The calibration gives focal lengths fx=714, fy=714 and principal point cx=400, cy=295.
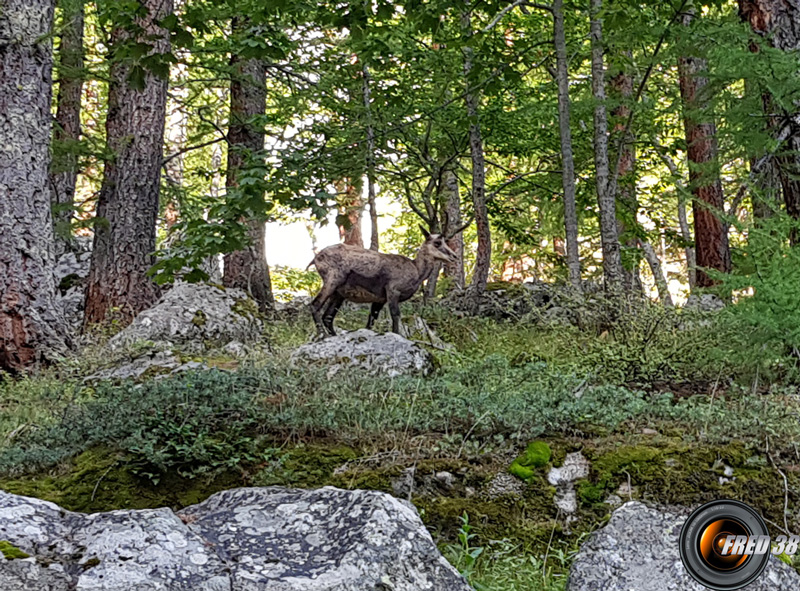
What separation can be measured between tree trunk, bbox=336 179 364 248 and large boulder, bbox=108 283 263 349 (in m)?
1.72

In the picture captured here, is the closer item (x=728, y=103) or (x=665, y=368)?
(x=665, y=368)

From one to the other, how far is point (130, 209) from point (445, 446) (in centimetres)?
726

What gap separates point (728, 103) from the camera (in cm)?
673

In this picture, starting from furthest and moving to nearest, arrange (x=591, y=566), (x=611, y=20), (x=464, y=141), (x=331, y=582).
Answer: (x=464, y=141) → (x=611, y=20) → (x=591, y=566) → (x=331, y=582)

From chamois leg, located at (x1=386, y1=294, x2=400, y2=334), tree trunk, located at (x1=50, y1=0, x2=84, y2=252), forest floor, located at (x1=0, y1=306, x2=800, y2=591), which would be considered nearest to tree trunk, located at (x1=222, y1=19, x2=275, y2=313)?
tree trunk, located at (x1=50, y1=0, x2=84, y2=252)

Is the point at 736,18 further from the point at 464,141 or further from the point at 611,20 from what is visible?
the point at 464,141

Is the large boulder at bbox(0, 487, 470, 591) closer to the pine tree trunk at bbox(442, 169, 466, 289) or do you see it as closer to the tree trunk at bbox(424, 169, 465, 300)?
the tree trunk at bbox(424, 169, 465, 300)

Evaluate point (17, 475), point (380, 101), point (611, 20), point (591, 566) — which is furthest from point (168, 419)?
point (611, 20)

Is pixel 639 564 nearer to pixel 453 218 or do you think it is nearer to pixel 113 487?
pixel 113 487

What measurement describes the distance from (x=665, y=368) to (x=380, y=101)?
3720mm

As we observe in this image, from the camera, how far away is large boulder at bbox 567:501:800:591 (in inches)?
114

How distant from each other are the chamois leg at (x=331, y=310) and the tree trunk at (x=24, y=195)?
2926mm

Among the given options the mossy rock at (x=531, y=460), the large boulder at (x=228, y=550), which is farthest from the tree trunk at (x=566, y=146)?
the large boulder at (x=228, y=550)

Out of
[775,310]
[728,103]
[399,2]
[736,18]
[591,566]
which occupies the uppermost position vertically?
[736,18]
